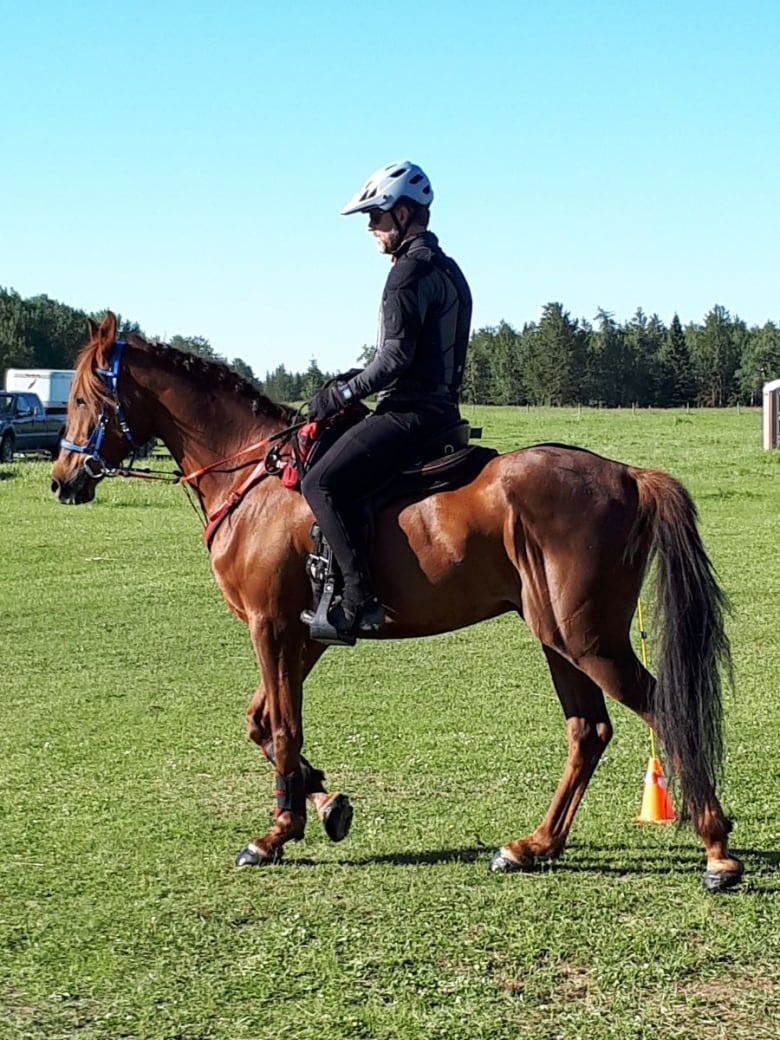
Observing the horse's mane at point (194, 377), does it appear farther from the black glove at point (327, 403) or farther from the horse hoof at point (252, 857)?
the horse hoof at point (252, 857)

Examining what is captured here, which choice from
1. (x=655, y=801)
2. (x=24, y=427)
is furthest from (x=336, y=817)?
(x=24, y=427)

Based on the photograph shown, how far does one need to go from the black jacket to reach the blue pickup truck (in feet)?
103

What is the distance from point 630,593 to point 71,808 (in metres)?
3.39

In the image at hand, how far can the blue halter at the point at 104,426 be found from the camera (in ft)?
21.9

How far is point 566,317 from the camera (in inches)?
4589

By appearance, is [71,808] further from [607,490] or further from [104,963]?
[607,490]

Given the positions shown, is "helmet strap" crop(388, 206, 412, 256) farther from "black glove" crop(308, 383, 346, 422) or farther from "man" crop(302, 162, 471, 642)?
"black glove" crop(308, 383, 346, 422)

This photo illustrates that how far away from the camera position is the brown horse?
570 centimetres

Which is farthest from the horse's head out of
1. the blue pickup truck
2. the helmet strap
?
the blue pickup truck

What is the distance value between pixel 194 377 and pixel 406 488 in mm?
1490

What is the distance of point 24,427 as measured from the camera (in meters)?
37.3

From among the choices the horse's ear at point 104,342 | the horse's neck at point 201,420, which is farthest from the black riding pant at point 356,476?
the horse's ear at point 104,342

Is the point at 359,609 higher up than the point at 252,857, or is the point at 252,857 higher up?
the point at 359,609

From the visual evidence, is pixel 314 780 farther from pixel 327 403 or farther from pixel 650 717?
pixel 327 403
